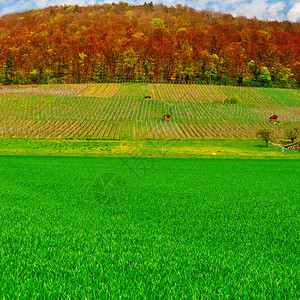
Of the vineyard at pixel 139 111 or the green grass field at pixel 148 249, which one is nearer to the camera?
the green grass field at pixel 148 249

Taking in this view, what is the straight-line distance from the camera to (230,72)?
13650cm

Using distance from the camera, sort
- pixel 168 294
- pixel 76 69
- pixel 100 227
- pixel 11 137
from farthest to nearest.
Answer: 1. pixel 76 69
2. pixel 11 137
3. pixel 100 227
4. pixel 168 294

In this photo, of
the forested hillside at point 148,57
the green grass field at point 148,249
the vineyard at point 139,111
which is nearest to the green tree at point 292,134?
the vineyard at point 139,111

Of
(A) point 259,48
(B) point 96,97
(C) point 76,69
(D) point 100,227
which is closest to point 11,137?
(B) point 96,97

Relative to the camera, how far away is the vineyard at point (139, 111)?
6531 cm

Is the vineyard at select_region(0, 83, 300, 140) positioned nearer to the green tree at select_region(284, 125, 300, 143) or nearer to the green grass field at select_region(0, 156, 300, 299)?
the green tree at select_region(284, 125, 300, 143)

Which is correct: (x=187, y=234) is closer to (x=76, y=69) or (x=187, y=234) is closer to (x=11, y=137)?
(x=11, y=137)

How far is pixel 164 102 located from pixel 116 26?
112895mm

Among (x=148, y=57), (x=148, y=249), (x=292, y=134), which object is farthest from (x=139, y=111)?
(x=148, y=249)

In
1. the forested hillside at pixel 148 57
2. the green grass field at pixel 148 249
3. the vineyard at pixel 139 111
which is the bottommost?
the vineyard at pixel 139 111

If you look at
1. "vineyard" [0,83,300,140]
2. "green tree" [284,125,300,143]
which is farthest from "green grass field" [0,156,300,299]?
"vineyard" [0,83,300,140]

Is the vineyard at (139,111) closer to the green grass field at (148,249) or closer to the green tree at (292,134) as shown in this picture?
the green tree at (292,134)

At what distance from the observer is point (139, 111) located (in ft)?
275

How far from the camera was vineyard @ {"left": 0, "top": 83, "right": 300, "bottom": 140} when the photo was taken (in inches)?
2571
